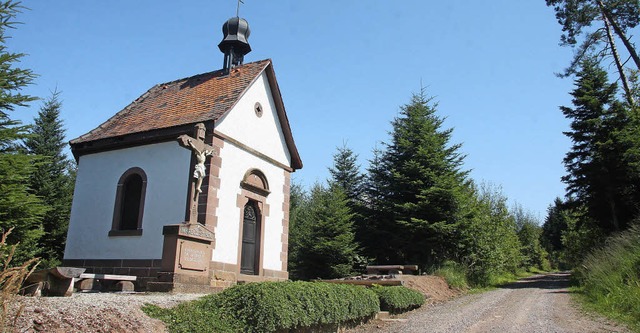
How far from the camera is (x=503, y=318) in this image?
10.3 meters

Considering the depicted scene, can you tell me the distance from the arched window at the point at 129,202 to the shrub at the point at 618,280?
12.7 metres

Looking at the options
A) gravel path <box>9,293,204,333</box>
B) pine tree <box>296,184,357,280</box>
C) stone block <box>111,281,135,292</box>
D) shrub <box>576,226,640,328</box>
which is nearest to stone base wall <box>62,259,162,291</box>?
stone block <box>111,281,135,292</box>

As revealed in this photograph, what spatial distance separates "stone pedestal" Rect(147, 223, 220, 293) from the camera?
963 cm

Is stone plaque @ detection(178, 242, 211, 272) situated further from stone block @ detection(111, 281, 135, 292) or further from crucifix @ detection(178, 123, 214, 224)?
stone block @ detection(111, 281, 135, 292)

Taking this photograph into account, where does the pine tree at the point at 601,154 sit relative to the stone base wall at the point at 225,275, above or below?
above

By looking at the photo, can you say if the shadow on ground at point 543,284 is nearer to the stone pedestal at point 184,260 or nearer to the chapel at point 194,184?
the chapel at point 194,184

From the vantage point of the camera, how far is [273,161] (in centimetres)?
1609

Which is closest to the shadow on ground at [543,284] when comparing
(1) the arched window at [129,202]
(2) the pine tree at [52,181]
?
(1) the arched window at [129,202]

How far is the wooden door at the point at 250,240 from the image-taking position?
14336 millimetres

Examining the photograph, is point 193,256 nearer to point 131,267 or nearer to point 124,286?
point 124,286

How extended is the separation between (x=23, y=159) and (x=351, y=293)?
340 inches

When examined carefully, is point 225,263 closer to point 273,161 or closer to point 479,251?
point 273,161

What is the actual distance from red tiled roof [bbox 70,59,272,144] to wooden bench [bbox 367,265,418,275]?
8.57 metres

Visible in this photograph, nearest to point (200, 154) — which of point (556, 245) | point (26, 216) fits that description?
point (26, 216)
